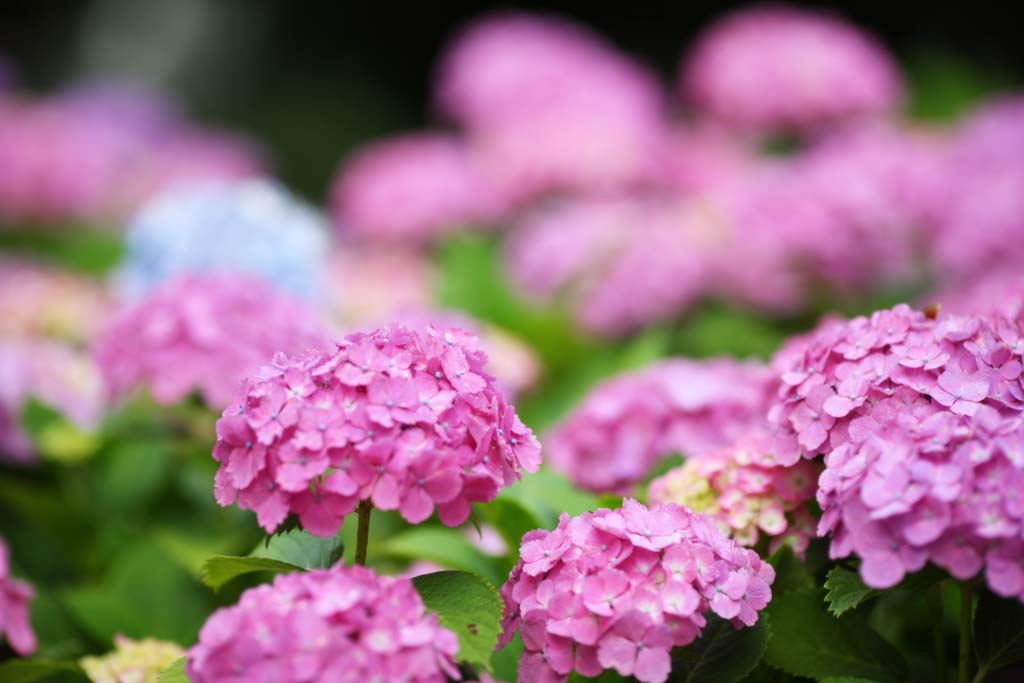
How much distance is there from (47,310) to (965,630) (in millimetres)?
2213

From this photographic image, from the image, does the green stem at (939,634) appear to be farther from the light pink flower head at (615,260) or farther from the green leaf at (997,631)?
the light pink flower head at (615,260)

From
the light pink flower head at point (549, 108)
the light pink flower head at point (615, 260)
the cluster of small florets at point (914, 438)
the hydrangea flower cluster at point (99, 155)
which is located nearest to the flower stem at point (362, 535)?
the cluster of small florets at point (914, 438)

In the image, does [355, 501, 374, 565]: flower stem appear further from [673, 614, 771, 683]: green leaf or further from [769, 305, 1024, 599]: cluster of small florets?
[769, 305, 1024, 599]: cluster of small florets

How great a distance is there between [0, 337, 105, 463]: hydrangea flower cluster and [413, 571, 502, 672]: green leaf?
1.20 meters

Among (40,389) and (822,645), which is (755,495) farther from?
(40,389)

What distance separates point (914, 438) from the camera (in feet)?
3.56

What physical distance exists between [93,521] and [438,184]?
1593mm

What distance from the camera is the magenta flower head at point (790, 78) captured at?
3037 mm

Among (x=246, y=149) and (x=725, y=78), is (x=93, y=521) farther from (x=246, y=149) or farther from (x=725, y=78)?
(x=246, y=149)

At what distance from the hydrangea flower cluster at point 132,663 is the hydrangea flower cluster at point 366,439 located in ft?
1.17

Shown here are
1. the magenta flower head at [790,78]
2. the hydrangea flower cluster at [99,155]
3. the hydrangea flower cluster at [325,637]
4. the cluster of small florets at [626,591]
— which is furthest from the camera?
the hydrangea flower cluster at [99,155]

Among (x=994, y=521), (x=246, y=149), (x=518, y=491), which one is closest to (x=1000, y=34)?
(x=246, y=149)

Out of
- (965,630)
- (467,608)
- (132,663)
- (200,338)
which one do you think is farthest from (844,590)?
(200,338)

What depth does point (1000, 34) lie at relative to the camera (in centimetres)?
458
